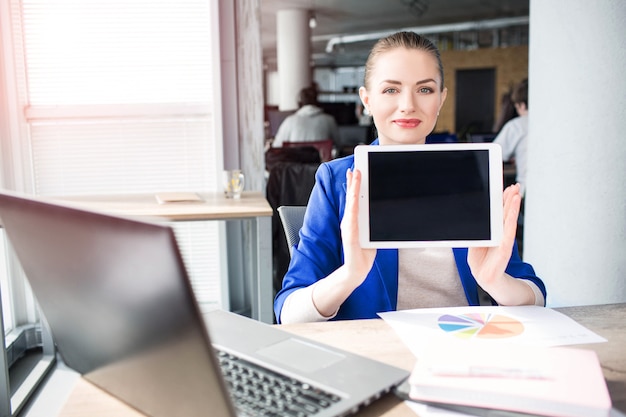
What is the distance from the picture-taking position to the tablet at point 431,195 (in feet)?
3.49

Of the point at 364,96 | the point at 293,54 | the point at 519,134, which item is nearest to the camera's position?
the point at 364,96

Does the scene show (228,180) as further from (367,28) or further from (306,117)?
(367,28)

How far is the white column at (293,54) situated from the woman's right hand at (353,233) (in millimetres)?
9151

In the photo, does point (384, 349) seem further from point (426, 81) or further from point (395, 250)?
point (426, 81)

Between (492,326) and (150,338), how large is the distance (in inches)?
26.6

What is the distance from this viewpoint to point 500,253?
3.59 feet

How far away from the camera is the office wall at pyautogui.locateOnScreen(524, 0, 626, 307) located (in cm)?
209

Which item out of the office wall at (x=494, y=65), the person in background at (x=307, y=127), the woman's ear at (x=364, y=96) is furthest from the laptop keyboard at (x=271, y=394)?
the office wall at (x=494, y=65)

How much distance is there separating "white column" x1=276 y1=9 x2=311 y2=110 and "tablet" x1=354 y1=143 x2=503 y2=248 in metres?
9.14

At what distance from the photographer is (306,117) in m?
5.24

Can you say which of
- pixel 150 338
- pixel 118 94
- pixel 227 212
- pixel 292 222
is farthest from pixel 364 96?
pixel 118 94

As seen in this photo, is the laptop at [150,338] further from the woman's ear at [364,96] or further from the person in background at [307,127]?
the person in background at [307,127]

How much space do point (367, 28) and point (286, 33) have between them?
3397 mm

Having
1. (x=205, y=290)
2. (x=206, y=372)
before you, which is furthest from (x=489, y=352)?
(x=205, y=290)
